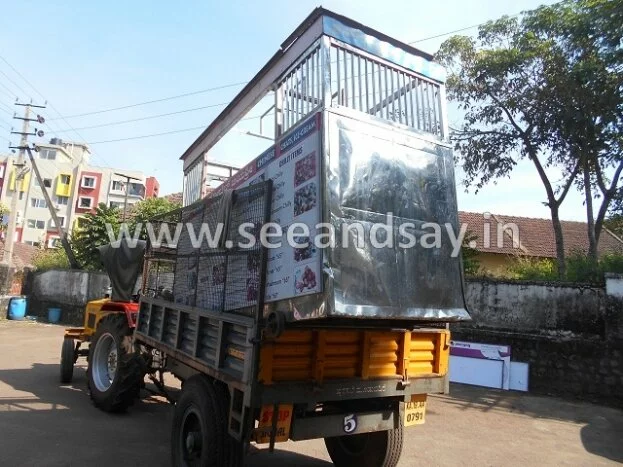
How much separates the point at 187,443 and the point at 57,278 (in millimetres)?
16425

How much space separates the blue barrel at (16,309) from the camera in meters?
16.7

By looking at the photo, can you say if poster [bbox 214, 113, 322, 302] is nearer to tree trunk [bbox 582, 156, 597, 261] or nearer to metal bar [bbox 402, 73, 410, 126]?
metal bar [bbox 402, 73, 410, 126]

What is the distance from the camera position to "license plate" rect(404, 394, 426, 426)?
3.99m

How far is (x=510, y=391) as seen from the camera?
30.7ft

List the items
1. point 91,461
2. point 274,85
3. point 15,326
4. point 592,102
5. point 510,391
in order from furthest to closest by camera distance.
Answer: point 15,326, point 592,102, point 510,391, point 91,461, point 274,85

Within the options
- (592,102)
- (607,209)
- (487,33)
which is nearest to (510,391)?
(607,209)

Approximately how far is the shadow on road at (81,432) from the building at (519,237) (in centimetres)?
1634

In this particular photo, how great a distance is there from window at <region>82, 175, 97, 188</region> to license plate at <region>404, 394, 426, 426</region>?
52.2 metres

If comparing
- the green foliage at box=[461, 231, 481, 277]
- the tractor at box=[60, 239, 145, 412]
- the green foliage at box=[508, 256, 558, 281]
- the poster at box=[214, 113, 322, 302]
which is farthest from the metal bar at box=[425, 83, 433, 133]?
the green foliage at box=[461, 231, 481, 277]

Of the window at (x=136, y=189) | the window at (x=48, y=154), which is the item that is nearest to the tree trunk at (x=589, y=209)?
the window at (x=136, y=189)

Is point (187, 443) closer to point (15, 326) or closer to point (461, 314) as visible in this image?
point (461, 314)

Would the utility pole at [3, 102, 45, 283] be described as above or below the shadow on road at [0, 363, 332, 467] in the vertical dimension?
above

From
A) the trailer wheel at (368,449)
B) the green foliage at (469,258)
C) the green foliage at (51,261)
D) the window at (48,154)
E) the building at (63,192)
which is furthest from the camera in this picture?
the window at (48,154)

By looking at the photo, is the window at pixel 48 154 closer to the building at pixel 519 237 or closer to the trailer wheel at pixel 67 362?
the building at pixel 519 237
